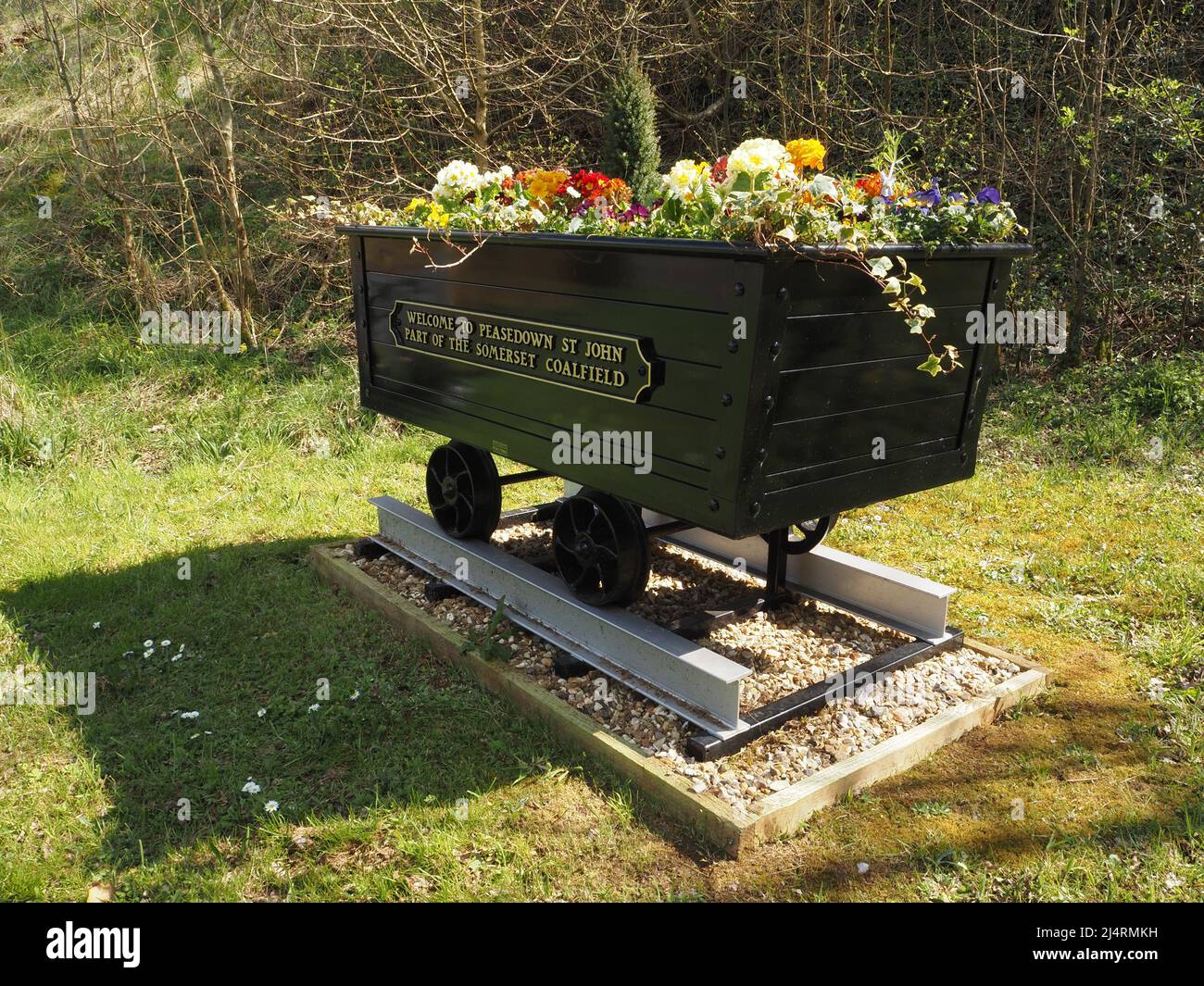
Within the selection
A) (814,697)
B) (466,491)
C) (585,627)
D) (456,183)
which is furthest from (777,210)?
(466,491)

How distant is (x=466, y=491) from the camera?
497 cm

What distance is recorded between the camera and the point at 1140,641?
13.9 feet

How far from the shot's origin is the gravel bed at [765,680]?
3.37m

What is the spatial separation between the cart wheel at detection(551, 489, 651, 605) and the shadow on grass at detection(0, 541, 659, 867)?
0.62 m

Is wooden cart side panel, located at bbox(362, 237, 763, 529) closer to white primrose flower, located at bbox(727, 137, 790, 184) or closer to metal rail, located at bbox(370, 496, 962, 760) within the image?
white primrose flower, located at bbox(727, 137, 790, 184)

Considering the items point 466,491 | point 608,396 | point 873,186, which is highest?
point 873,186

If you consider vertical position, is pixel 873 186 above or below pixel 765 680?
above

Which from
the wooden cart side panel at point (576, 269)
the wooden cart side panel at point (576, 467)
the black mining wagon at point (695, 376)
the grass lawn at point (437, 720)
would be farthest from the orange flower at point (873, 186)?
the grass lawn at point (437, 720)

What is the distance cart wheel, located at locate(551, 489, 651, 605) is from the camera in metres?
3.92

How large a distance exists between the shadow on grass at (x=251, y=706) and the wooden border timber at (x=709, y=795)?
0.09 metres

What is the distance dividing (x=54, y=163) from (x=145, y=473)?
6.29 meters

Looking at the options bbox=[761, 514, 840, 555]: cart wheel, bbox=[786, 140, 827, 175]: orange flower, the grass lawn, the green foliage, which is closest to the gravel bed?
the grass lawn

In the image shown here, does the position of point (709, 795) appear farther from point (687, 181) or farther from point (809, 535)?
point (687, 181)

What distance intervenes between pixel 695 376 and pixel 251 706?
89.6 inches
